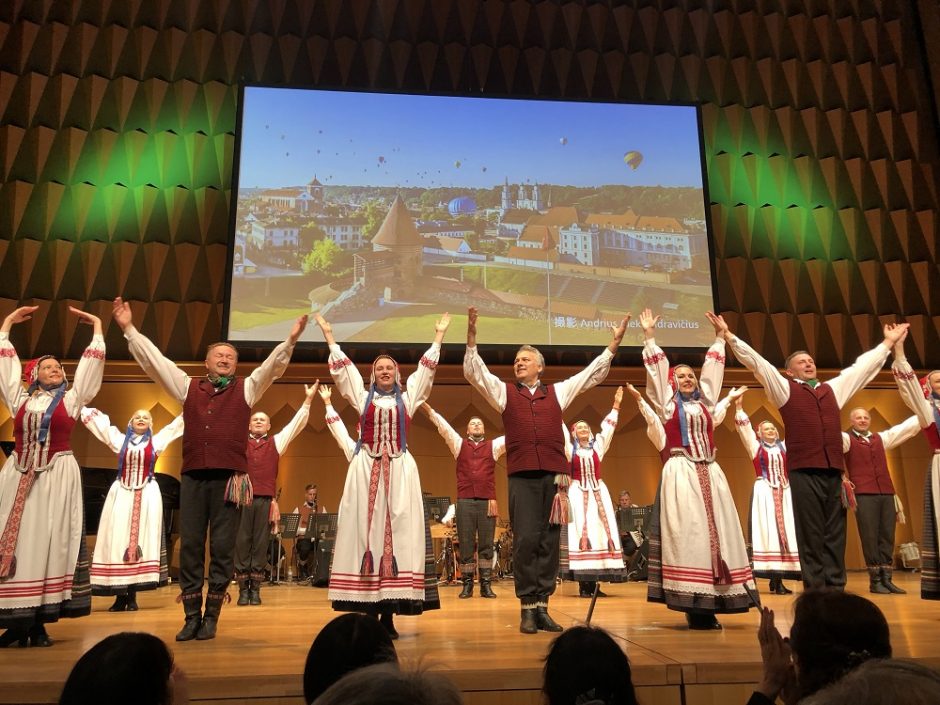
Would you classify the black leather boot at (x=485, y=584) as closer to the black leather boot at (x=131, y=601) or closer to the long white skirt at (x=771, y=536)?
the long white skirt at (x=771, y=536)

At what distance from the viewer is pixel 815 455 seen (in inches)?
155

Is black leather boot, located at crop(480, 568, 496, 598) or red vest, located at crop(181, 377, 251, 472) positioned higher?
red vest, located at crop(181, 377, 251, 472)

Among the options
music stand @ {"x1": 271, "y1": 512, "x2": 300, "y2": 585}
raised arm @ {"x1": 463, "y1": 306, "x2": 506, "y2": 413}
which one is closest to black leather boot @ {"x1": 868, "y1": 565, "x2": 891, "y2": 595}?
raised arm @ {"x1": 463, "y1": 306, "x2": 506, "y2": 413}

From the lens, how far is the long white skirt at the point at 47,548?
3594mm

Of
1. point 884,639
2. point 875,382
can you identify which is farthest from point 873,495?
point 884,639

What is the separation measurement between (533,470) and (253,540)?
127 inches

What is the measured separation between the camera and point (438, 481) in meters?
9.38

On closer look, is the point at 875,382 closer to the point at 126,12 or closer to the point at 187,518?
the point at 187,518

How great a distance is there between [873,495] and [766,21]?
657 centimetres

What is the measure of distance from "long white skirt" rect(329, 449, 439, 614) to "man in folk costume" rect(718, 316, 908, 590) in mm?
1897

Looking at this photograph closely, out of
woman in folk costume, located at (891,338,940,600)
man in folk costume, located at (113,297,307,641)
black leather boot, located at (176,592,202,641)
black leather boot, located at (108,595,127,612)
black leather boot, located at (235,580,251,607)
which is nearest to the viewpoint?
black leather boot, located at (176,592,202,641)

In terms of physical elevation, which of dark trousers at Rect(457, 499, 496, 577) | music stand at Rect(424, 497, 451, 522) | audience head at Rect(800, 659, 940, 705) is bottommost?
audience head at Rect(800, 659, 940, 705)

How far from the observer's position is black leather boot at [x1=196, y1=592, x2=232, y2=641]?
3.58m

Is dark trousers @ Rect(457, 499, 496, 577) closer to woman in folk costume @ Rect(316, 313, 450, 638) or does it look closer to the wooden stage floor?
the wooden stage floor
